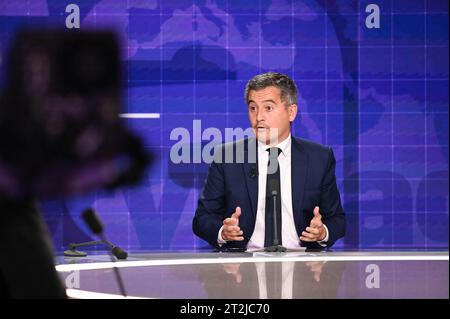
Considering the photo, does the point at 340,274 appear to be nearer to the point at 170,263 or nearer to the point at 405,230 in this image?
the point at 170,263

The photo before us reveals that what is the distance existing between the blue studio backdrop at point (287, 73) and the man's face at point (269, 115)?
1.47 metres

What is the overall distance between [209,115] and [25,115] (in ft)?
12.8

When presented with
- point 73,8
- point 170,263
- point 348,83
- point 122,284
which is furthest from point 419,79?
point 122,284

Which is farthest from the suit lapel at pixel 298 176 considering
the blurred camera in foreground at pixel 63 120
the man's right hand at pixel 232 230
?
the blurred camera in foreground at pixel 63 120

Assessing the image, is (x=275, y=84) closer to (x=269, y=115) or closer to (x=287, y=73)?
(x=269, y=115)

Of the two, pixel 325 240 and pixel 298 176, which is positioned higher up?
pixel 298 176

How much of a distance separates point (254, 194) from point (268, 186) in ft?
0.27

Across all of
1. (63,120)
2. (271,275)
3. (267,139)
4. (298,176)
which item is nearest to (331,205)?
(298,176)

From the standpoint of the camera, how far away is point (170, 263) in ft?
7.82

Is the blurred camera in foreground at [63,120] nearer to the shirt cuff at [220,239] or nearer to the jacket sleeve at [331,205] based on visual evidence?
the shirt cuff at [220,239]

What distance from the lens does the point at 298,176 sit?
3.15 meters

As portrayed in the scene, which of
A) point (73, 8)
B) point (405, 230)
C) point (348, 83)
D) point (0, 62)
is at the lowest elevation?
point (405, 230)

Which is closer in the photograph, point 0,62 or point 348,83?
point 0,62

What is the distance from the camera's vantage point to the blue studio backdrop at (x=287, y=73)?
476 centimetres
